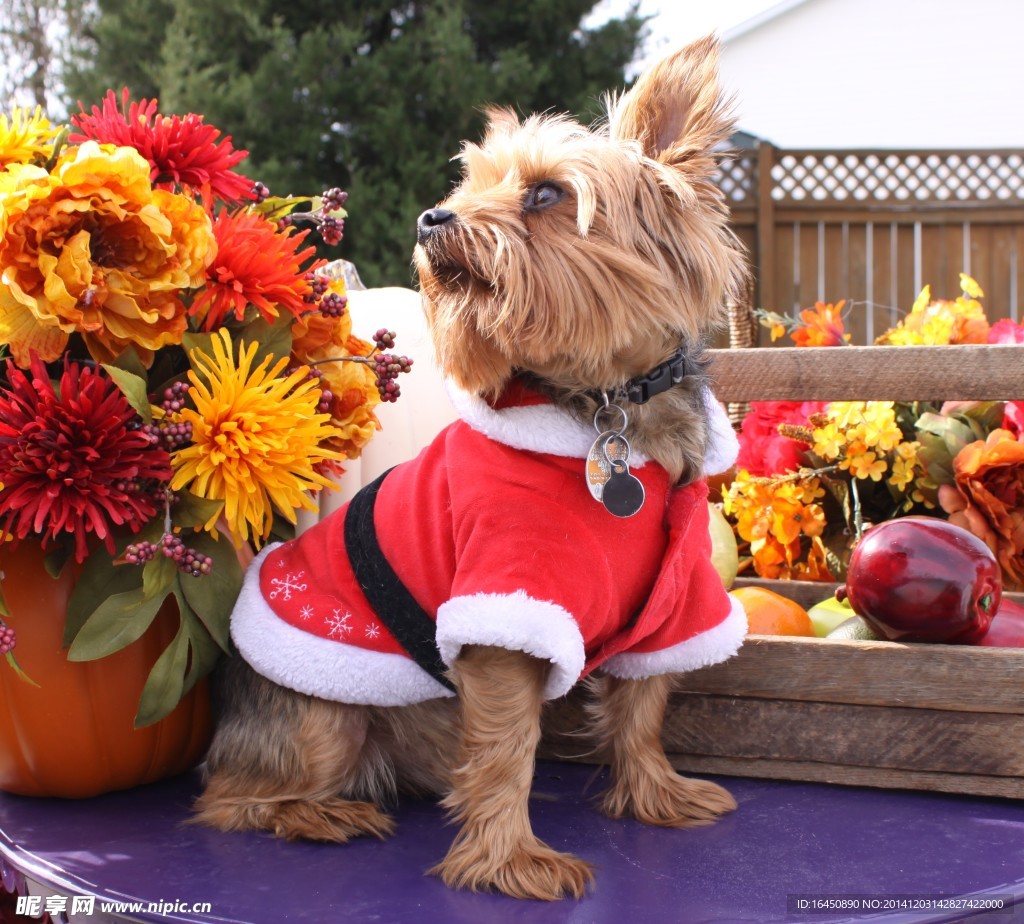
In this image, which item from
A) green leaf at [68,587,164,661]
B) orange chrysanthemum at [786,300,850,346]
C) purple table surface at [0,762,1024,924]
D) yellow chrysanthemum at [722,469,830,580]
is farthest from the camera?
orange chrysanthemum at [786,300,850,346]

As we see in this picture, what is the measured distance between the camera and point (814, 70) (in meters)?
13.8

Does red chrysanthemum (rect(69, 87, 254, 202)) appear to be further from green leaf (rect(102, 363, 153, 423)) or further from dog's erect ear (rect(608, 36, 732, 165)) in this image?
dog's erect ear (rect(608, 36, 732, 165))

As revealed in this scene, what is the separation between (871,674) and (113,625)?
130cm

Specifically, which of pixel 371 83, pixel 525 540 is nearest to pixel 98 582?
pixel 525 540

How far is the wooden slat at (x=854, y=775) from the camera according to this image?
71.8 inches

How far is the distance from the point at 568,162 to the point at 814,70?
13654 mm

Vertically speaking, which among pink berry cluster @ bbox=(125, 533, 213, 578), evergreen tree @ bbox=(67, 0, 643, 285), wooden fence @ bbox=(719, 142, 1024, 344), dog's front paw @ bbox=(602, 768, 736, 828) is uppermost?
evergreen tree @ bbox=(67, 0, 643, 285)

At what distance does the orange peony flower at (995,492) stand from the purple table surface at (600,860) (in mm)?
835

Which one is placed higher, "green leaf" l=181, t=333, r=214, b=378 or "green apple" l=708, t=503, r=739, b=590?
"green leaf" l=181, t=333, r=214, b=378

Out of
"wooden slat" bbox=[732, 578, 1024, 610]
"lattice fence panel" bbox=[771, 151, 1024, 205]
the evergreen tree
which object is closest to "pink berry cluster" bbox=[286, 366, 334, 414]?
"wooden slat" bbox=[732, 578, 1024, 610]

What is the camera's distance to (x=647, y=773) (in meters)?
1.86

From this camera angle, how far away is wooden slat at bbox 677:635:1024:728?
5.91 feet

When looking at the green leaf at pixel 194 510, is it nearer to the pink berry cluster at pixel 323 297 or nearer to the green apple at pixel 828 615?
the pink berry cluster at pixel 323 297

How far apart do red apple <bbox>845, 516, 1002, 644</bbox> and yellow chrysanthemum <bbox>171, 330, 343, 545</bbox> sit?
1.00 m
